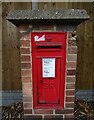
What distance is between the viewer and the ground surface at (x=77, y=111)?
4939 millimetres

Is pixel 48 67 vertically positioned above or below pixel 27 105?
above

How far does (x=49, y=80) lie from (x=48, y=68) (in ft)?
0.63

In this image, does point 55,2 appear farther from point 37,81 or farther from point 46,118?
point 46,118

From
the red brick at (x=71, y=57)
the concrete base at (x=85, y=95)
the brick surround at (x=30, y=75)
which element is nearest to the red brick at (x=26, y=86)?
the brick surround at (x=30, y=75)

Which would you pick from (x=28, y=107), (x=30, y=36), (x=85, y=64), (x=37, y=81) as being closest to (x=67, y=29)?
(x=30, y=36)

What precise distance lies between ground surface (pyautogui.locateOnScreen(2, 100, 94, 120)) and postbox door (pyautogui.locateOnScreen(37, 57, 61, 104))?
31.0 inches

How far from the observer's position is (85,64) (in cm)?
560

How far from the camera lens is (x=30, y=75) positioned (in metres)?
4.18

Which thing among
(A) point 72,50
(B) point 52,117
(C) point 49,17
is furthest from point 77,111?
(C) point 49,17

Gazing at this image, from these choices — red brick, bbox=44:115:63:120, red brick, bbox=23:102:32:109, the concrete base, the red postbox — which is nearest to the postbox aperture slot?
the red postbox

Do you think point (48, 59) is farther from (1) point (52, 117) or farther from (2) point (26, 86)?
(1) point (52, 117)

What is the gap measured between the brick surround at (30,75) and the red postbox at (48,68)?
0.19ft

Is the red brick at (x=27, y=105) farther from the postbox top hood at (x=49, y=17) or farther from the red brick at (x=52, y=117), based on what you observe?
the postbox top hood at (x=49, y=17)

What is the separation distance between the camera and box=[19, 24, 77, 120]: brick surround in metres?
4.02
